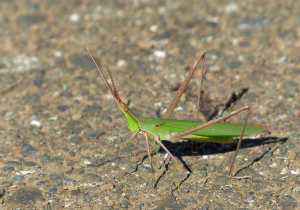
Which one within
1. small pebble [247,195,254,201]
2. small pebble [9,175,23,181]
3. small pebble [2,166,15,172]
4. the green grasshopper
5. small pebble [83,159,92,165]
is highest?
the green grasshopper

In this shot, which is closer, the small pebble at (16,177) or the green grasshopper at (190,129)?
the green grasshopper at (190,129)

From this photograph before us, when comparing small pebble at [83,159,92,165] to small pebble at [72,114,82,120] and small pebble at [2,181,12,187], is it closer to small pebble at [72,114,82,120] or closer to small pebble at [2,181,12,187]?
small pebble at [2,181,12,187]

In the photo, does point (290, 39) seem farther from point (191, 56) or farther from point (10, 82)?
point (10, 82)

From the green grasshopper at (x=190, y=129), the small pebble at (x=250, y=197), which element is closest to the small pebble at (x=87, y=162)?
the green grasshopper at (x=190, y=129)

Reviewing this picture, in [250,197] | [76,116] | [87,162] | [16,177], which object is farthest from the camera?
[76,116]

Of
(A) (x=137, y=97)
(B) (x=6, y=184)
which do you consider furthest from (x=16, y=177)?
(A) (x=137, y=97)

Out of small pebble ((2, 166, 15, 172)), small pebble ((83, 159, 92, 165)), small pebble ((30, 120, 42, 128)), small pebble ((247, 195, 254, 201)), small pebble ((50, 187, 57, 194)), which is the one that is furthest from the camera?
small pebble ((30, 120, 42, 128))

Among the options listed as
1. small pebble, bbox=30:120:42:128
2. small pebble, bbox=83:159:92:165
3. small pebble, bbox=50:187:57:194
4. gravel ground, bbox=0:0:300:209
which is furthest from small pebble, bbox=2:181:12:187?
small pebble, bbox=30:120:42:128

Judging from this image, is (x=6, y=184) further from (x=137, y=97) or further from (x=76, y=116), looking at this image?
(x=137, y=97)

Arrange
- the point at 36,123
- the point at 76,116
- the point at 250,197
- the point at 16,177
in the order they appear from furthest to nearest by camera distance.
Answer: the point at 76,116 → the point at 36,123 → the point at 16,177 → the point at 250,197

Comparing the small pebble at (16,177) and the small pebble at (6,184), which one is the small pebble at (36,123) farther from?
the small pebble at (6,184)
